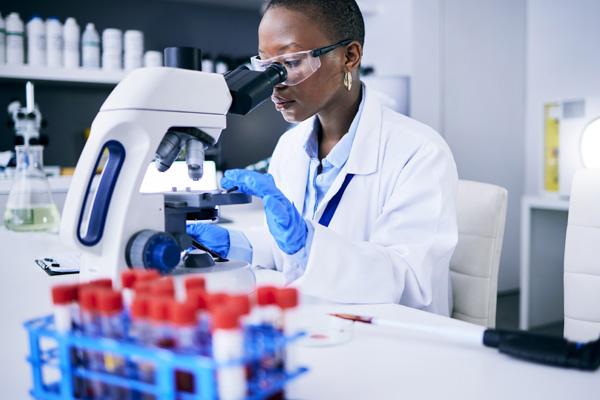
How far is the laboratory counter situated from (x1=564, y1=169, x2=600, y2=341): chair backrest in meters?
0.47

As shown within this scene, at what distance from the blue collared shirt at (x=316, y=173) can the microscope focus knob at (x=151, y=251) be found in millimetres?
480

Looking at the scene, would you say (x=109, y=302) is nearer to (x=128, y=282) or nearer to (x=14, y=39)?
(x=128, y=282)

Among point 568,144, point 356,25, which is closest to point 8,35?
point 356,25

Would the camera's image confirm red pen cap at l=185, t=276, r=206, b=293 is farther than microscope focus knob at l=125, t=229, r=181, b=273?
No

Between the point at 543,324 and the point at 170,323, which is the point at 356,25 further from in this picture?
the point at 543,324

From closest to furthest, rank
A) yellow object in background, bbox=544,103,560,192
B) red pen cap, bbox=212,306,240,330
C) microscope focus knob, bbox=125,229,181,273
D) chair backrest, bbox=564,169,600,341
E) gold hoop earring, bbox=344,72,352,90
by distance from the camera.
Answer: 1. red pen cap, bbox=212,306,240,330
2. microscope focus knob, bbox=125,229,181,273
3. chair backrest, bbox=564,169,600,341
4. gold hoop earring, bbox=344,72,352,90
5. yellow object in background, bbox=544,103,560,192

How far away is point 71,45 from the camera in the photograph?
2.69 meters

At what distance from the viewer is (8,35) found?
2590 millimetres

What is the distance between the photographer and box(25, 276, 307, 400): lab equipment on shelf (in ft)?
1.31

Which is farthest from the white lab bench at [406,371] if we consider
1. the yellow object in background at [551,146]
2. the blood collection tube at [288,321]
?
A: the yellow object in background at [551,146]

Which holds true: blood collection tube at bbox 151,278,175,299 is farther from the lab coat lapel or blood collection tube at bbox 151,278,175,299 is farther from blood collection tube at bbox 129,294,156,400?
the lab coat lapel

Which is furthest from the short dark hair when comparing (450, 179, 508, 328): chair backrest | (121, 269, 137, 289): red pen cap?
(121, 269, 137, 289): red pen cap

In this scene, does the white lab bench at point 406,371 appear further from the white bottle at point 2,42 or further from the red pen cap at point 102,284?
the white bottle at point 2,42

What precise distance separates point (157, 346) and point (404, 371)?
0.34m
